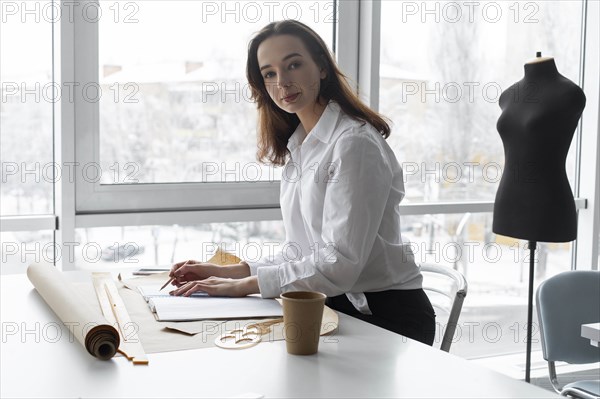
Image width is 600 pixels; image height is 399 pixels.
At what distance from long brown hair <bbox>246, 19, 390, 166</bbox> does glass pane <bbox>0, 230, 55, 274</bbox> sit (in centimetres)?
99

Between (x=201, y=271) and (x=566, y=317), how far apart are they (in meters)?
1.33

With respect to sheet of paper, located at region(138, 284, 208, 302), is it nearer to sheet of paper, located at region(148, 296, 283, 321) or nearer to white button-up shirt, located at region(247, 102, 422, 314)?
sheet of paper, located at region(148, 296, 283, 321)

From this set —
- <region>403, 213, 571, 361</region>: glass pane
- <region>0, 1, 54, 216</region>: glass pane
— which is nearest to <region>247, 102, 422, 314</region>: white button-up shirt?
<region>0, 1, 54, 216</region>: glass pane

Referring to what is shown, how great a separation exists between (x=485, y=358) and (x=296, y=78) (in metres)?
2.08

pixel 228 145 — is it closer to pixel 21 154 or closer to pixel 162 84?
pixel 162 84

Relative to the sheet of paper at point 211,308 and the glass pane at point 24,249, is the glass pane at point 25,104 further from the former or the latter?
the sheet of paper at point 211,308

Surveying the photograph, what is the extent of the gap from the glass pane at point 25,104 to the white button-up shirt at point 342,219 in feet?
3.65

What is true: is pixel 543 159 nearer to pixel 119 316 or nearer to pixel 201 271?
pixel 201 271

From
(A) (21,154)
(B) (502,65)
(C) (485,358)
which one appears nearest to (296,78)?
(A) (21,154)

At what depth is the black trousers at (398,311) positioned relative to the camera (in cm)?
181

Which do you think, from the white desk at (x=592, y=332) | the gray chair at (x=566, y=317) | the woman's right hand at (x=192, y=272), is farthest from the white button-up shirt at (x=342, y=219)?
the gray chair at (x=566, y=317)

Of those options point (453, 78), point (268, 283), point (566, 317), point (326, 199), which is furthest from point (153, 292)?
point (453, 78)

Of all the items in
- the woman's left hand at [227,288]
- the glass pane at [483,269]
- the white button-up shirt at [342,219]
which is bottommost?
the glass pane at [483,269]

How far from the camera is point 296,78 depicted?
2.00 meters
